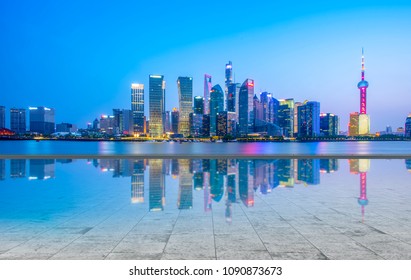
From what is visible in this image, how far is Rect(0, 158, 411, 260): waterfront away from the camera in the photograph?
5.07 m

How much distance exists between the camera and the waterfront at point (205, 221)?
507cm

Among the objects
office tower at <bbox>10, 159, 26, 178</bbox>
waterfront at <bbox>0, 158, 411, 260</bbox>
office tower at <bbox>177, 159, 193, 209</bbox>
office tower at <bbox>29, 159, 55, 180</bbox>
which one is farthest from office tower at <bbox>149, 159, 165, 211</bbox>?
office tower at <bbox>10, 159, 26, 178</bbox>

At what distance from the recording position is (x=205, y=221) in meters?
6.98

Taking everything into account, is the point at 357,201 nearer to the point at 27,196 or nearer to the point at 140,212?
the point at 140,212

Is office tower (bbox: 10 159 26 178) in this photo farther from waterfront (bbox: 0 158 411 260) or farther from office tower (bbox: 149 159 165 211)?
office tower (bbox: 149 159 165 211)

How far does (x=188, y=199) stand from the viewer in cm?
963

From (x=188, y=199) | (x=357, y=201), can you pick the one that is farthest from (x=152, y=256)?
(x=357, y=201)

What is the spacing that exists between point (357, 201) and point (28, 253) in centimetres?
912

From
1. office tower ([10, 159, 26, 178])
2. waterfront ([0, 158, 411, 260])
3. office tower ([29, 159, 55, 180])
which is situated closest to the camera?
waterfront ([0, 158, 411, 260])

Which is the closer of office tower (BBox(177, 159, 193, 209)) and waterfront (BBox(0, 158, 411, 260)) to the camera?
waterfront (BBox(0, 158, 411, 260))

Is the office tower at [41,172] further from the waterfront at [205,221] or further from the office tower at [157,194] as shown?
the office tower at [157,194]

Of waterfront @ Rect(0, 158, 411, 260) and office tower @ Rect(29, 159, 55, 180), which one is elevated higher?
waterfront @ Rect(0, 158, 411, 260)

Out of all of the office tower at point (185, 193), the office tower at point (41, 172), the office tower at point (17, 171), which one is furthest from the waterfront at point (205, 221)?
the office tower at point (17, 171)

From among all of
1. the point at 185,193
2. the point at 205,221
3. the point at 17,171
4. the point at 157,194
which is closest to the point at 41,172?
the point at 17,171
